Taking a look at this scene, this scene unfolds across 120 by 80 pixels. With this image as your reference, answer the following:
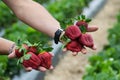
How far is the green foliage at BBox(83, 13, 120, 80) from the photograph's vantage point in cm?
388

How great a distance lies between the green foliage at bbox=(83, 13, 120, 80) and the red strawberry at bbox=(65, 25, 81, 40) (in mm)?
1144

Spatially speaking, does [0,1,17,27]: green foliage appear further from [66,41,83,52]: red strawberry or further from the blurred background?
[66,41,83,52]: red strawberry

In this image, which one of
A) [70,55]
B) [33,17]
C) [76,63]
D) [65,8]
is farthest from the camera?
[65,8]

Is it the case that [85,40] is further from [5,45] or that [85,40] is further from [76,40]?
[5,45]

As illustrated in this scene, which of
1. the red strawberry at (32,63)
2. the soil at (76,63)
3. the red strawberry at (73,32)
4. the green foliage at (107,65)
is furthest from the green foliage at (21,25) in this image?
the red strawberry at (32,63)

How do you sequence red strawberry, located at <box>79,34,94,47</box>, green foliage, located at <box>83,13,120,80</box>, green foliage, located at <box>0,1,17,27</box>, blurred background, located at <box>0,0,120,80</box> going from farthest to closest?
green foliage, located at <box>0,1,17,27</box>
blurred background, located at <box>0,0,120,80</box>
green foliage, located at <box>83,13,120,80</box>
red strawberry, located at <box>79,34,94,47</box>

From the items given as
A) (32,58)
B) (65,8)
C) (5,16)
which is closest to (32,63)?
(32,58)

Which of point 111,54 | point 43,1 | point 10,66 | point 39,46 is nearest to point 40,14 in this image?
point 39,46

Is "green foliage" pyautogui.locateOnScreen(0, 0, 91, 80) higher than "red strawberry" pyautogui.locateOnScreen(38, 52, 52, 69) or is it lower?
higher

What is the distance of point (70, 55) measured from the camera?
17.9 feet

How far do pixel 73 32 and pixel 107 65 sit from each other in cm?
159

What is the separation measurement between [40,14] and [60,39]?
0.80ft

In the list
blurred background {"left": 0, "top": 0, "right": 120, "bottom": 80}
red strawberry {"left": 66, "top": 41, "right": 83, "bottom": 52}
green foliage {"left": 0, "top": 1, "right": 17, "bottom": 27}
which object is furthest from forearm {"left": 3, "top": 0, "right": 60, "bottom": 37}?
green foliage {"left": 0, "top": 1, "right": 17, "bottom": 27}

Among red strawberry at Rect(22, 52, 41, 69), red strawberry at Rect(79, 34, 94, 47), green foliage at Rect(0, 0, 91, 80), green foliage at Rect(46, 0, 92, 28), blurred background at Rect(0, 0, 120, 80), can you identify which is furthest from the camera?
green foliage at Rect(46, 0, 92, 28)
